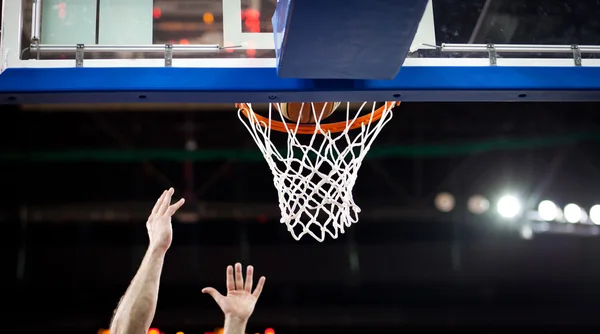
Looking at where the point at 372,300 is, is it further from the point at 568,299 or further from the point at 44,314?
the point at 44,314

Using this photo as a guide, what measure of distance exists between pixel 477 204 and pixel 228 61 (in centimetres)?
528

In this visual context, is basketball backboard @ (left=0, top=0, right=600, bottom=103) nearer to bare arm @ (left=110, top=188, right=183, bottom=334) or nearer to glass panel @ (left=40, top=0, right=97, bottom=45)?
glass panel @ (left=40, top=0, right=97, bottom=45)

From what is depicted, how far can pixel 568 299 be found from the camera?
6.90 meters

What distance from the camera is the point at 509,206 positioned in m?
6.78

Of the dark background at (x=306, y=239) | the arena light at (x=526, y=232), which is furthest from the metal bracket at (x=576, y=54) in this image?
the arena light at (x=526, y=232)

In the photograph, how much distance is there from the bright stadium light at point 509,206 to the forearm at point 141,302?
18.3 feet

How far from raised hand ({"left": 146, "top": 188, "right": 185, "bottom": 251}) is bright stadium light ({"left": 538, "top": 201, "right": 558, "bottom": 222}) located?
5573 millimetres

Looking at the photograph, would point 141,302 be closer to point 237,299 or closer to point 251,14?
point 237,299

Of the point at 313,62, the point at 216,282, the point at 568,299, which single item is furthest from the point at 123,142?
the point at 313,62

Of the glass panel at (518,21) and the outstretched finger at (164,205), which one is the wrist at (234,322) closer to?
the outstretched finger at (164,205)

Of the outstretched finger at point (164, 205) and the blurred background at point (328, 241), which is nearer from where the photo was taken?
the outstretched finger at point (164, 205)

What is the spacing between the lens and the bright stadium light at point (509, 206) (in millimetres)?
6773

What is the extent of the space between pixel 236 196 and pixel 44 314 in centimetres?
211

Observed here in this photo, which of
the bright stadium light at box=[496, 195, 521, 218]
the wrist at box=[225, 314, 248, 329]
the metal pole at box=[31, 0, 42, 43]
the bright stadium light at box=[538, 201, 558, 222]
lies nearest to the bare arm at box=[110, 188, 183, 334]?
the wrist at box=[225, 314, 248, 329]
